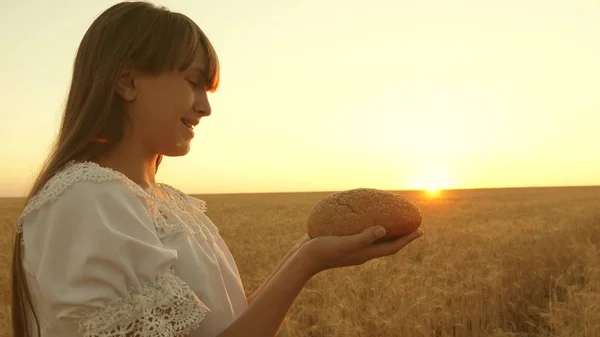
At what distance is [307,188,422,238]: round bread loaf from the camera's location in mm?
2082

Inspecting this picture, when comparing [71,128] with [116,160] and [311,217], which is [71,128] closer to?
[116,160]

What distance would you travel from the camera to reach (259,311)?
4.96 ft

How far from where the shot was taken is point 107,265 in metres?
1.35

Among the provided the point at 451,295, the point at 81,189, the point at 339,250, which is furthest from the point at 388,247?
the point at 451,295

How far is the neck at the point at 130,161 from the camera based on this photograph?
1667mm

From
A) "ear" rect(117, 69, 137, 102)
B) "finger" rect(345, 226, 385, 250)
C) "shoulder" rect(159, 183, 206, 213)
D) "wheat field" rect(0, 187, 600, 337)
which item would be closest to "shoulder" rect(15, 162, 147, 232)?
"ear" rect(117, 69, 137, 102)

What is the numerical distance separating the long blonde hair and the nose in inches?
5.4

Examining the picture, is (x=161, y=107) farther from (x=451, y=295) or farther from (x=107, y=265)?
(x=451, y=295)

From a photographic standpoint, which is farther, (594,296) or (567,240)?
(567,240)

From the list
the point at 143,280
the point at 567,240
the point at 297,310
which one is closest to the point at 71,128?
the point at 143,280

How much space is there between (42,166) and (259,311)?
899mm

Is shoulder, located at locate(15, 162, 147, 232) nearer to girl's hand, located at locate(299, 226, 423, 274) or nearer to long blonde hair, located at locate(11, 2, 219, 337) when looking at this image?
long blonde hair, located at locate(11, 2, 219, 337)

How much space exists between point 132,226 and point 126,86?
1.56 feet

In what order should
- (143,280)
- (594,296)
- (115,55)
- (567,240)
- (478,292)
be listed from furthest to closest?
(567,240) → (478,292) → (594,296) → (115,55) → (143,280)
